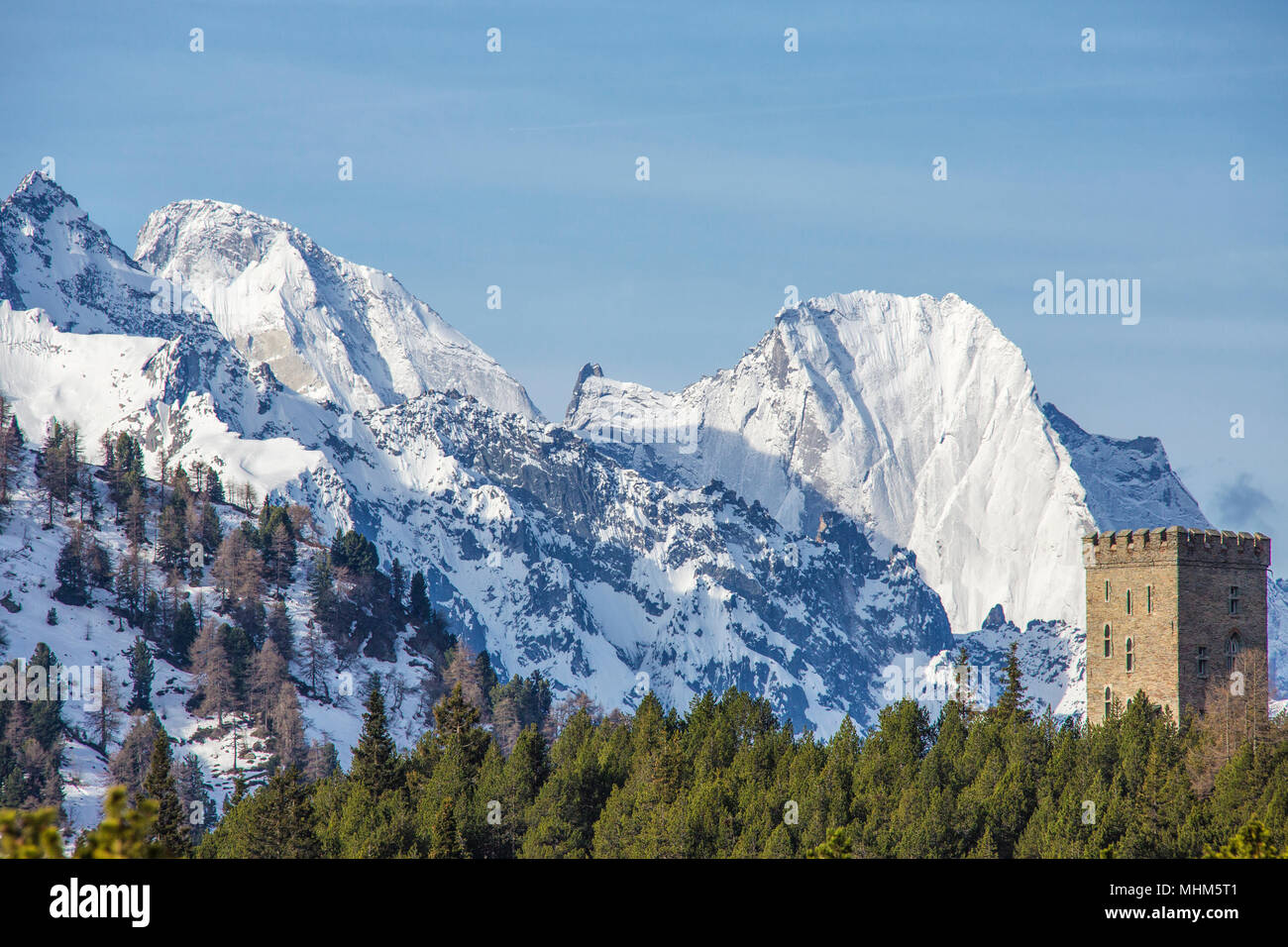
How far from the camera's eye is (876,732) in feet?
375

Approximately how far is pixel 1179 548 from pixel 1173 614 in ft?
14.8

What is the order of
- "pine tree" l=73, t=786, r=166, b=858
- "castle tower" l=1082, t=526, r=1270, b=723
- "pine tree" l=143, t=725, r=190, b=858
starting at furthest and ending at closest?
1. "castle tower" l=1082, t=526, r=1270, b=723
2. "pine tree" l=143, t=725, r=190, b=858
3. "pine tree" l=73, t=786, r=166, b=858

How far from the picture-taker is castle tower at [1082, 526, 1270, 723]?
10362cm

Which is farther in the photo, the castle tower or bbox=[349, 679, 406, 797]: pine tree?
bbox=[349, 679, 406, 797]: pine tree

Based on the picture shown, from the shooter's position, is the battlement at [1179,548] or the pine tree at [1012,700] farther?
the pine tree at [1012,700]

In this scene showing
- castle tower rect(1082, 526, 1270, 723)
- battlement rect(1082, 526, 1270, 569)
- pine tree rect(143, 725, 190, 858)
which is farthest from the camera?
battlement rect(1082, 526, 1270, 569)

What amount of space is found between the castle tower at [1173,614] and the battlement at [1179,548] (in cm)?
7

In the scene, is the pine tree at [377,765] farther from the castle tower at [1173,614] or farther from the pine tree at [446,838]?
the castle tower at [1173,614]

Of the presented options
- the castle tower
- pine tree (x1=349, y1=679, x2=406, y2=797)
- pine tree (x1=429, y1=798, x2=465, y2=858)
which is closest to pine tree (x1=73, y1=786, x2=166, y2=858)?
pine tree (x1=429, y1=798, x2=465, y2=858)

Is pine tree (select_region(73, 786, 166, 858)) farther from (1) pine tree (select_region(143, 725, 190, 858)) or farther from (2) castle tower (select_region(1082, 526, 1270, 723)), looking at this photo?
(2) castle tower (select_region(1082, 526, 1270, 723))

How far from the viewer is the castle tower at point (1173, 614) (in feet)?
340

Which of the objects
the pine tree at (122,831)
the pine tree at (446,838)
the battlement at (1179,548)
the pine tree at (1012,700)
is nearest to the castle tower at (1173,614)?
the battlement at (1179,548)

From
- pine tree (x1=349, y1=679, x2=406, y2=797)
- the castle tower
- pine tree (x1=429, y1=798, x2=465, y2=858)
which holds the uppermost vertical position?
the castle tower

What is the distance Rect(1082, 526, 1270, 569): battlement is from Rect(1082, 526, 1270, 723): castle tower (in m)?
0.07
